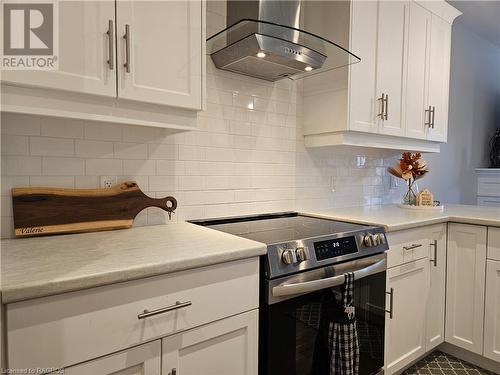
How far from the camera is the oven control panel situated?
144cm

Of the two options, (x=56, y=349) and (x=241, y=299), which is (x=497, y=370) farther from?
(x=56, y=349)

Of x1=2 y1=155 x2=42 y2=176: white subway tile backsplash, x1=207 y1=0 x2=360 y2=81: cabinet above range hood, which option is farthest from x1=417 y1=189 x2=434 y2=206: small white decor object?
x1=2 y1=155 x2=42 y2=176: white subway tile backsplash

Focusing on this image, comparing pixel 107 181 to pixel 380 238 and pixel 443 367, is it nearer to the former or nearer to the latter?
pixel 380 238

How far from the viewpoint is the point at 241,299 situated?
121 centimetres

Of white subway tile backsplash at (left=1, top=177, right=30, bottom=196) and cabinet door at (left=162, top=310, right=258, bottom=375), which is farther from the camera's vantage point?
white subway tile backsplash at (left=1, top=177, right=30, bottom=196)

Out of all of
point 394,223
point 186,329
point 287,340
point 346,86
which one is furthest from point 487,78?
point 186,329

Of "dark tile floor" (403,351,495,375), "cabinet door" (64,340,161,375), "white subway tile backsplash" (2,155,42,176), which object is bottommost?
"dark tile floor" (403,351,495,375)

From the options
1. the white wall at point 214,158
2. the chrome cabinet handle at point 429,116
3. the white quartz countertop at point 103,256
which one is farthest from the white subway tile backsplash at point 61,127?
the chrome cabinet handle at point 429,116

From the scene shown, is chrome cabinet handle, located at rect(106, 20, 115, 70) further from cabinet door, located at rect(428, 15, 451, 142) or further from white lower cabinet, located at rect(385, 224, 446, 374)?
cabinet door, located at rect(428, 15, 451, 142)

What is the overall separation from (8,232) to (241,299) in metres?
0.98

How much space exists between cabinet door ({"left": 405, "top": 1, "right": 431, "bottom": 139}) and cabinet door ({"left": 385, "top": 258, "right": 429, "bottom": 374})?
3.43 feet

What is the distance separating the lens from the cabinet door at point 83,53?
3.58 feet

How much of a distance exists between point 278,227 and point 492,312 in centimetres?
150

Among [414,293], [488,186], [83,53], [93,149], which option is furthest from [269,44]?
[488,186]
